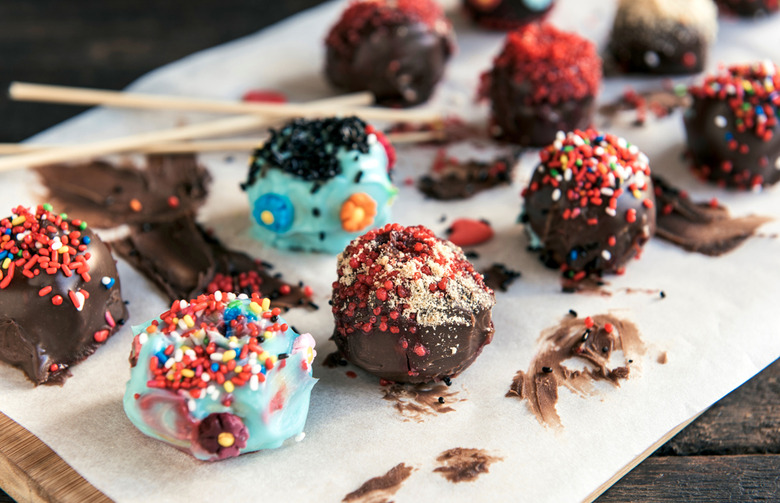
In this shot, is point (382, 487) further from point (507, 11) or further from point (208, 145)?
point (507, 11)

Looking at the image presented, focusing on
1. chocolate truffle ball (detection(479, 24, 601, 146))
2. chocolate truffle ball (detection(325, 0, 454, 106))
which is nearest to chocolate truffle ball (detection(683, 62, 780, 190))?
chocolate truffle ball (detection(479, 24, 601, 146))

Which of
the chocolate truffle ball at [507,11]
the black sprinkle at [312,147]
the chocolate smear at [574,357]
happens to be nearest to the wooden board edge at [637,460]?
the chocolate smear at [574,357]

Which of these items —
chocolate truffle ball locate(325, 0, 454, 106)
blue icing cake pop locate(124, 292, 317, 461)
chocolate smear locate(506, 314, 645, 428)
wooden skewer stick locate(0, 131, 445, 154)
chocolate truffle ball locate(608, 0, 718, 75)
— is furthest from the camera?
chocolate truffle ball locate(608, 0, 718, 75)

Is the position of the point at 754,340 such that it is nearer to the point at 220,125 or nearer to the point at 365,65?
the point at 365,65

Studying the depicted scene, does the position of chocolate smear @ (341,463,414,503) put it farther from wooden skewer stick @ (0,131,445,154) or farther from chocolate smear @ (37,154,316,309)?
wooden skewer stick @ (0,131,445,154)

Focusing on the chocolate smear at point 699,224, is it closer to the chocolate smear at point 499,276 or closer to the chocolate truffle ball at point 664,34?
the chocolate smear at point 499,276
